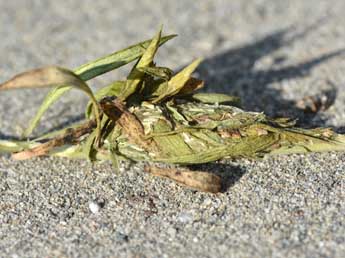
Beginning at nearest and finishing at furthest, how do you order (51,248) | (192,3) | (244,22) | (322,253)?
(322,253), (51,248), (244,22), (192,3)

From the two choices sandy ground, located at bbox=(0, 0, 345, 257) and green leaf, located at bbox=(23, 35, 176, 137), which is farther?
green leaf, located at bbox=(23, 35, 176, 137)

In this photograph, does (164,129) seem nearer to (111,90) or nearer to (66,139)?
(111,90)

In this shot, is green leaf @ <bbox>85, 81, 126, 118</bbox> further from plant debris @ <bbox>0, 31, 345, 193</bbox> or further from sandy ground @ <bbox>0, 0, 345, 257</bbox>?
sandy ground @ <bbox>0, 0, 345, 257</bbox>

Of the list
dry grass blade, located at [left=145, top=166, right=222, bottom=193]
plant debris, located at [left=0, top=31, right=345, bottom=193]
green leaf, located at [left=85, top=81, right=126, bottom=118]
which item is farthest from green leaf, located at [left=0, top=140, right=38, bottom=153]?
dry grass blade, located at [left=145, top=166, right=222, bottom=193]

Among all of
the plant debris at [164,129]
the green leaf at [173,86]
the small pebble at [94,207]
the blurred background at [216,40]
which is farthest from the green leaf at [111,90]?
the blurred background at [216,40]

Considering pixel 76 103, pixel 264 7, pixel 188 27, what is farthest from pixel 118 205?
pixel 264 7

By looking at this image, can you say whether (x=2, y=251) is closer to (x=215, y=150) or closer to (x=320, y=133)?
(x=215, y=150)

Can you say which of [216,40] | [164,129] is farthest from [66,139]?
[216,40]
